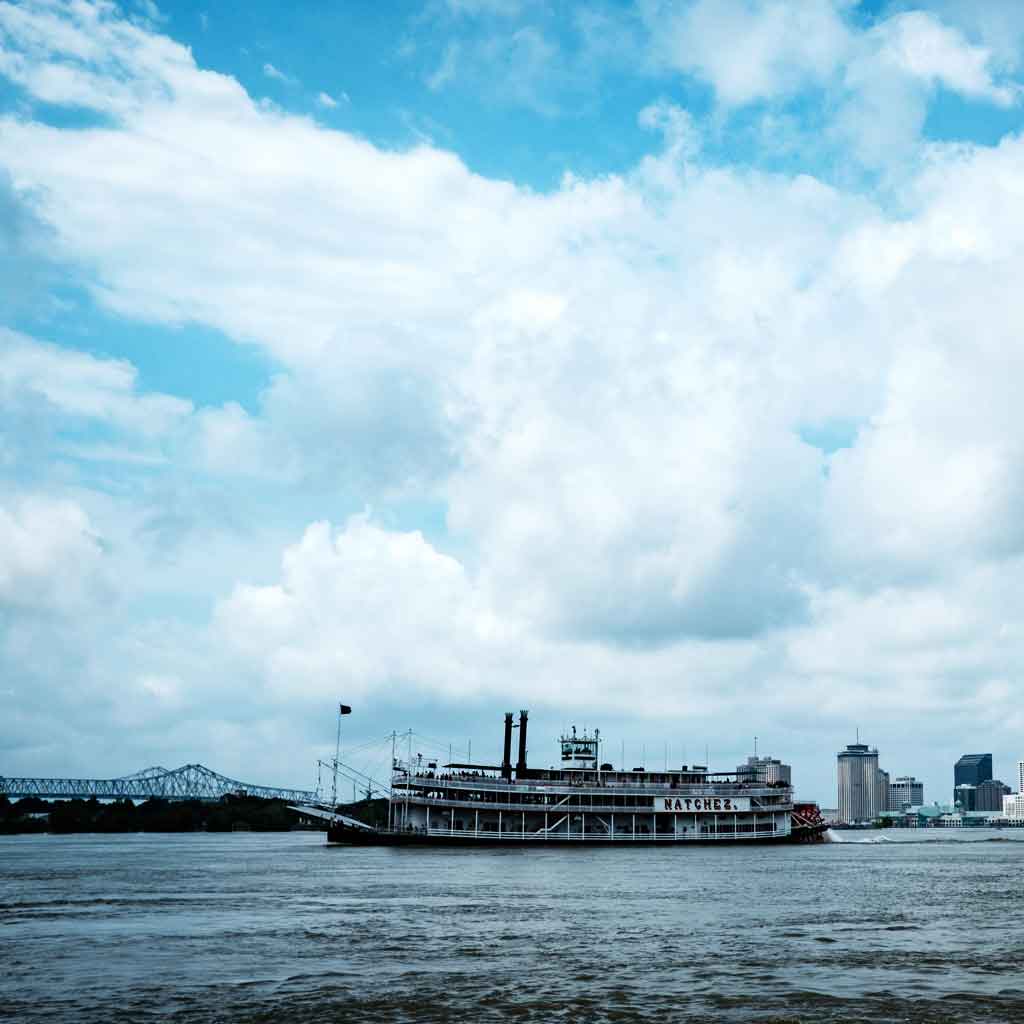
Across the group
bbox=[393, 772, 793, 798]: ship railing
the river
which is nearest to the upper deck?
bbox=[393, 772, 793, 798]: ship railing

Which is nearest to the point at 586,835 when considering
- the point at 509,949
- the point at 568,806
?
the point at 568,806

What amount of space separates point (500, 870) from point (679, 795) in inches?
2035

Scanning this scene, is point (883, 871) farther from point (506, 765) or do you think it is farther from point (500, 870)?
point (506, 765)

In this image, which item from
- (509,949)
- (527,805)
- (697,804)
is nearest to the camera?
(509,949)

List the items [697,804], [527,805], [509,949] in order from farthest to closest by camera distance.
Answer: [697,804], [527,805], [509,949]

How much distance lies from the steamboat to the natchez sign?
0.38 feet

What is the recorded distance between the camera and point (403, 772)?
120125mm

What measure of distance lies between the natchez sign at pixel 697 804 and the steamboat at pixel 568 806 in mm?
115

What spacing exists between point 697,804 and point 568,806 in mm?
15823

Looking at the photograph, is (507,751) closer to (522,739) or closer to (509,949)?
(522,739)

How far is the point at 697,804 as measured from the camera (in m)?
130

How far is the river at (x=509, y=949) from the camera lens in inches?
1096

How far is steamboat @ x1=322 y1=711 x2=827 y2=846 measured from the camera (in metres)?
122

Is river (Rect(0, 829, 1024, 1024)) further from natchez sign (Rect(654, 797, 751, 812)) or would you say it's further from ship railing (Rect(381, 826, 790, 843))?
natchez sign (Rect(654, 797, 751, 812))
